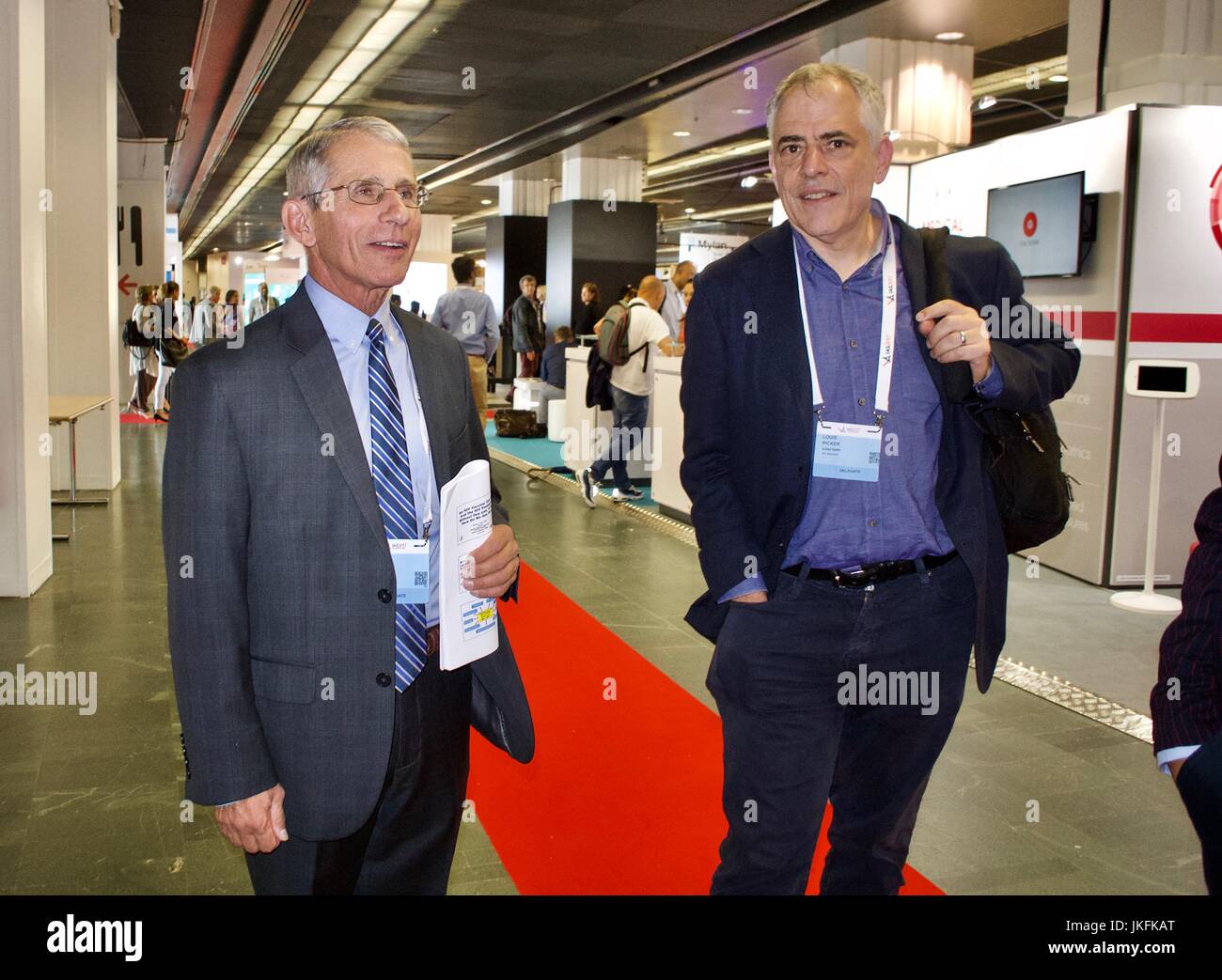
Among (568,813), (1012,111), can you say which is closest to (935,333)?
(568,813)

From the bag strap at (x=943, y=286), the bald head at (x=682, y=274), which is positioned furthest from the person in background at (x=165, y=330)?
→ the bag strap at (x=943, y=286)

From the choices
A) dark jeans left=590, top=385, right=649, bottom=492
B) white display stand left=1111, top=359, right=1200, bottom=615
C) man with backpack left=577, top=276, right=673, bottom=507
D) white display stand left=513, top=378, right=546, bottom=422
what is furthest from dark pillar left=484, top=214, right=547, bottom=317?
white display stand left=1111, top=359, right=1200, bottom=615

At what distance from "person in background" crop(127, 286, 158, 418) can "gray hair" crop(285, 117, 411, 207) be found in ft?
41.2

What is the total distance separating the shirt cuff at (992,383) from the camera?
176cm

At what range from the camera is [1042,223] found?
652cm

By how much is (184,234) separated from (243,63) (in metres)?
28.8

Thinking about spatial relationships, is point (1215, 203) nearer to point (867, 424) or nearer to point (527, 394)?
point (867, 424)

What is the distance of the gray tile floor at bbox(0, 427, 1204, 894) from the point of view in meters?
2.91

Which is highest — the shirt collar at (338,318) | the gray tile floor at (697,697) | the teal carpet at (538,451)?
the shirt collar at (338,318)

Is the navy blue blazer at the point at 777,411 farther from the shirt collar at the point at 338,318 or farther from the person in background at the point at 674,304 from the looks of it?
the person in background at the point at 674,304

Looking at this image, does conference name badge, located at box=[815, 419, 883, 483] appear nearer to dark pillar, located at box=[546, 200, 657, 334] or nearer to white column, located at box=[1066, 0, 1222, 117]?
white column, located at box=[1066, 0, 1222, 117]

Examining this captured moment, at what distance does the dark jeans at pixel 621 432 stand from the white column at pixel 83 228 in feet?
12.8
